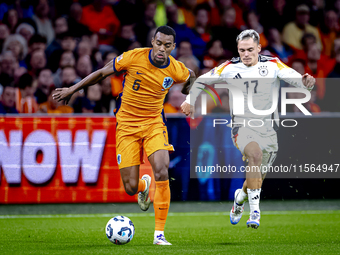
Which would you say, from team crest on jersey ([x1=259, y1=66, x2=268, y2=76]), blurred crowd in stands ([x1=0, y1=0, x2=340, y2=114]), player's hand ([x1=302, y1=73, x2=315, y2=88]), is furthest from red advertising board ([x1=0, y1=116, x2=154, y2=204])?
player's hand ([x1=302, y1=73, x2=315, y2=88])

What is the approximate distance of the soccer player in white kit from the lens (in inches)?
238

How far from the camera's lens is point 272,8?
1180cm

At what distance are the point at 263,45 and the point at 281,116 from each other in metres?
2.95

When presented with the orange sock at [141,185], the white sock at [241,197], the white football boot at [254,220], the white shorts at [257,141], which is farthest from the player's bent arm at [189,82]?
the white football boot at [254,220]

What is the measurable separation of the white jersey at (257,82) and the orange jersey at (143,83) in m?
0.33

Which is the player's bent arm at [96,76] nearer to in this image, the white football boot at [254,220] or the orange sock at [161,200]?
the orange sock at [161,200]

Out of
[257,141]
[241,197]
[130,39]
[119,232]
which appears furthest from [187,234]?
[130,39]

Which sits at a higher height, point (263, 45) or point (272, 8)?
point (272, 8)

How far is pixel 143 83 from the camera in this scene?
614 cm

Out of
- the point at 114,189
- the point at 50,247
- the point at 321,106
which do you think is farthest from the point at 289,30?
the point at 50,247

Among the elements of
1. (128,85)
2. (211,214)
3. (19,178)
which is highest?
(128,85)

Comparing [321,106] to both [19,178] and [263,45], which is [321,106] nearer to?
[263,45]

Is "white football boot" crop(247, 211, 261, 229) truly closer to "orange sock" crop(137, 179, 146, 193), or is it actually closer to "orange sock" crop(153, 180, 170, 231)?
"orange sock" crop(153, 180, 170, 231)

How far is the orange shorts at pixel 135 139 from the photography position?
20.1 ft
